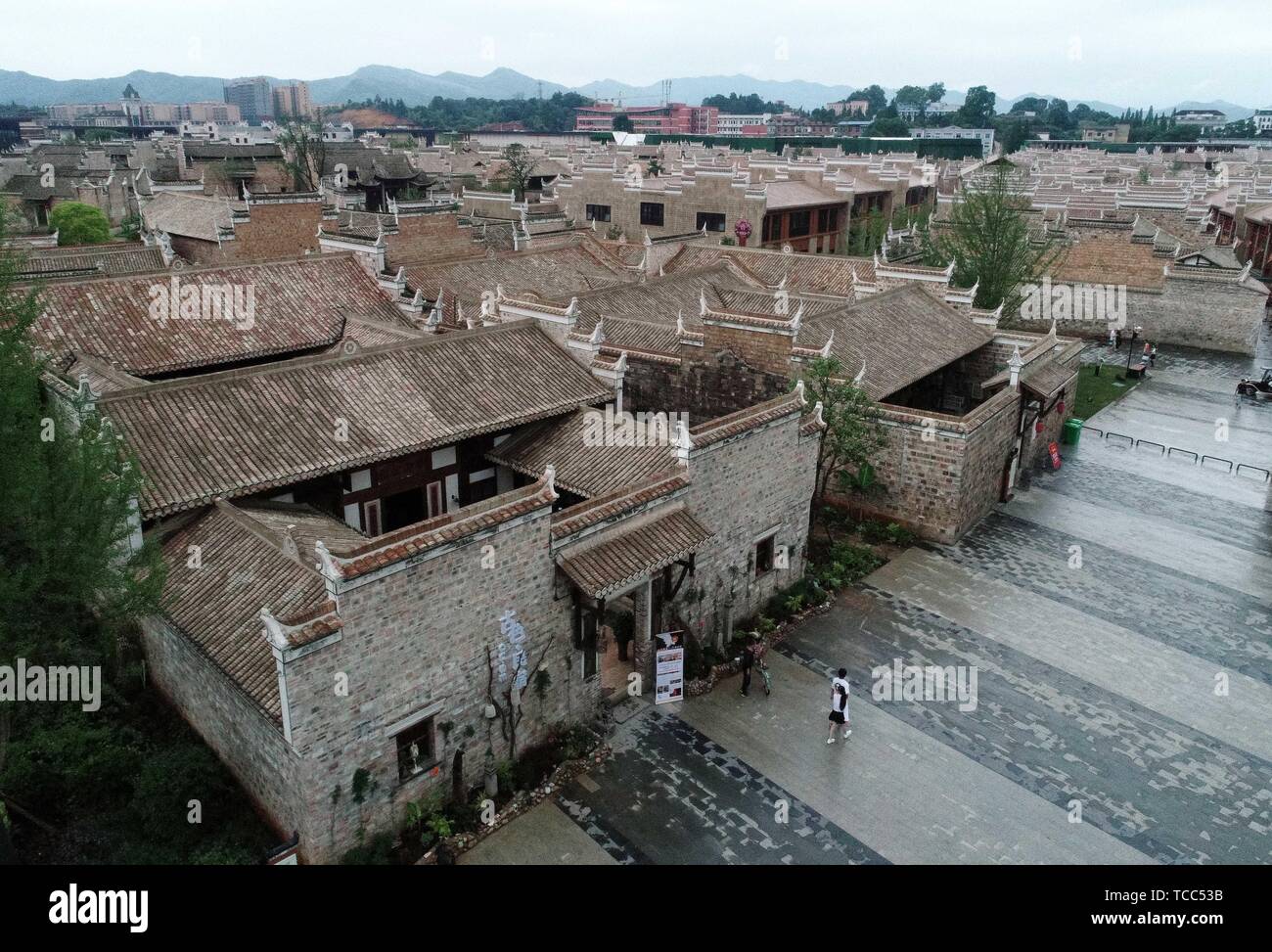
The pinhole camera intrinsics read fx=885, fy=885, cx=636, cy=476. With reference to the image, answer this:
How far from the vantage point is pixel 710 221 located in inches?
2212

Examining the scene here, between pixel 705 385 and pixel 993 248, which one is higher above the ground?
pixel 993 248

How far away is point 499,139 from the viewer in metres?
159

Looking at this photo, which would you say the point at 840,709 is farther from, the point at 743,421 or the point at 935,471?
the point at 935,471

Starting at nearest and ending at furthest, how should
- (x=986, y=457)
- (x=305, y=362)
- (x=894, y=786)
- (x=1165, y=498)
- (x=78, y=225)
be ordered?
(x=894, y=786) → (x=305, y=362) → (x=986, y=457) → (x=1165, y=498) → (x=78, y=225)

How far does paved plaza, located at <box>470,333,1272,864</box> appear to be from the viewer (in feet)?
46.3

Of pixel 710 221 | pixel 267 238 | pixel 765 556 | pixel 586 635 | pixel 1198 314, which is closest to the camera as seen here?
pixel 586 635

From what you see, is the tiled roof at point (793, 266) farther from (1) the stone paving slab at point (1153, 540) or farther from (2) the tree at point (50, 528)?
(2) the tree at point (50, 528)

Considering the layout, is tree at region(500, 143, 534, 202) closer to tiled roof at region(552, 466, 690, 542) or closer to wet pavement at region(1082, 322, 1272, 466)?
wet pavement at region(1082, 322, 1272, 466)

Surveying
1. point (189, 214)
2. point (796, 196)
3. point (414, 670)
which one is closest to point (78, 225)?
point (189, 214)

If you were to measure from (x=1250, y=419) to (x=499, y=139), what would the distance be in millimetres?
144973

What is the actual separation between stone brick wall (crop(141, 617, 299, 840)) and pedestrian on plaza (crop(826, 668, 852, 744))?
9.32 m

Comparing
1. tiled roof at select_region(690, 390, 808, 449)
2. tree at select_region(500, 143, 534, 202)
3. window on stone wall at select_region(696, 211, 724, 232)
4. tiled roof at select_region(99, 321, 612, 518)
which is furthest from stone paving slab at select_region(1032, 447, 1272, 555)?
tree at select_region(500, 143, 534, 202)

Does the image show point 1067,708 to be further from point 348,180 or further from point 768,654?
point 348,180

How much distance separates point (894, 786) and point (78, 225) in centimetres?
5193
